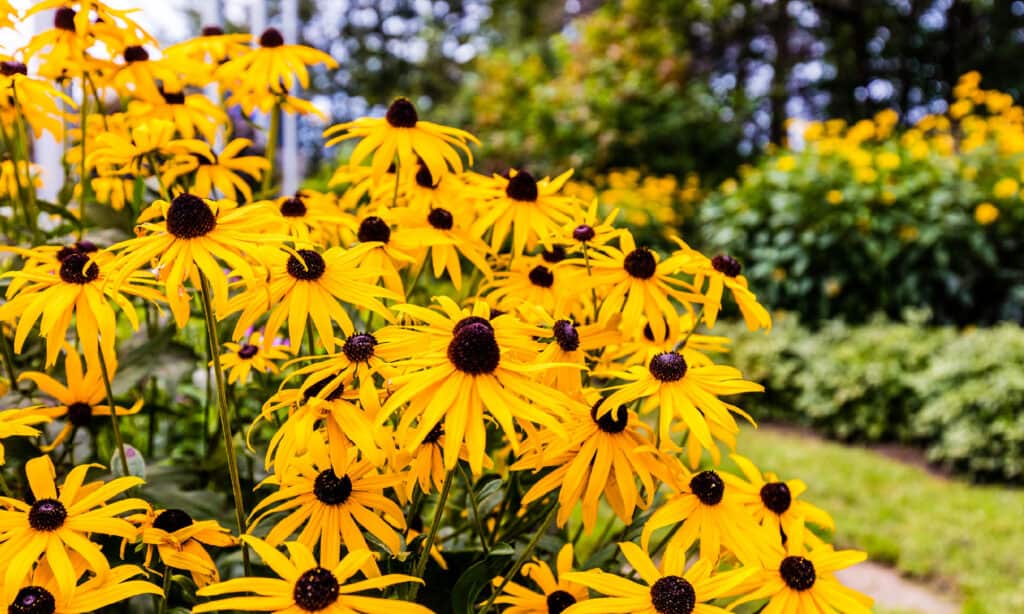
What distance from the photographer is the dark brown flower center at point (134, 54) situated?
1.50 metres

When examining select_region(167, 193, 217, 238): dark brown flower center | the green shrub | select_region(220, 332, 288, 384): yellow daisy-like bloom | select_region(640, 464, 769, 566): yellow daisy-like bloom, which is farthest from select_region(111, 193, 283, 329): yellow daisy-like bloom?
the green shrub

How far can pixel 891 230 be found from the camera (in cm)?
526

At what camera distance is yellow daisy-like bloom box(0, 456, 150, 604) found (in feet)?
Result: 2.50

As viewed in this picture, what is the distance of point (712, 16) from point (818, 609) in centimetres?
978

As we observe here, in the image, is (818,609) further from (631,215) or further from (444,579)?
(631,215)

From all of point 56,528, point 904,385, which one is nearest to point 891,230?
point 904,385

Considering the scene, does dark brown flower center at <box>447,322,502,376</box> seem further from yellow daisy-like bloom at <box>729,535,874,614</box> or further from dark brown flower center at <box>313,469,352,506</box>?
yellow daisy-like bloom at <box>729,535,874,614</box>

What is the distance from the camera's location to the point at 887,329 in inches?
194

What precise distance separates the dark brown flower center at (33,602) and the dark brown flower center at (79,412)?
0.54 metres

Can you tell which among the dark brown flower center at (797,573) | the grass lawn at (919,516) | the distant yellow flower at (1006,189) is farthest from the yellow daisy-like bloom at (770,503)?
the distant yellow flower at (1006,189)

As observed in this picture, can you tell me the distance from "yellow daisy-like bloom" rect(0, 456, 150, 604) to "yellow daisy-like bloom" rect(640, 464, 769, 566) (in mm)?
556

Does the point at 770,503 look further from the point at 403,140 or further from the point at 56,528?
the point at 56,528

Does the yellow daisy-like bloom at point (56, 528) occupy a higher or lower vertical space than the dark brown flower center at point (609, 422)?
lower

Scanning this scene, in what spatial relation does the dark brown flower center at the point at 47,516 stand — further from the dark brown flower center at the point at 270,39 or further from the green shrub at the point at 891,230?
the green shrub at the point at 891,230
